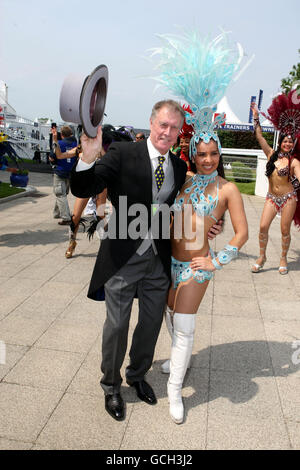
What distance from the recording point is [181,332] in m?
2.71

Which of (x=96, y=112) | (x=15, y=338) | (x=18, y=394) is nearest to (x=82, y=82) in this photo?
(x=96, y=112)

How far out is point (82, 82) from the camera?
79.2 inches

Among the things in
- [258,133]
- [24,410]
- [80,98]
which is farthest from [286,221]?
[80,98]

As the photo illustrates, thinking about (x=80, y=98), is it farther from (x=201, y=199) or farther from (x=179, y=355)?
(x=179, y=355)

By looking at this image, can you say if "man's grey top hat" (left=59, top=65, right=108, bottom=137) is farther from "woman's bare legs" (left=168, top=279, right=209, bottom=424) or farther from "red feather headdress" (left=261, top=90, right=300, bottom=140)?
"red feather headdress" (left=261, top=90, right=300, bottom=140)

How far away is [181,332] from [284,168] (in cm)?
391

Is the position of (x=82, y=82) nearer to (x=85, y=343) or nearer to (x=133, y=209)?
(x=133, y=209)

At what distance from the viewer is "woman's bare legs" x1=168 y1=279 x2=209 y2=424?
268 centimetres

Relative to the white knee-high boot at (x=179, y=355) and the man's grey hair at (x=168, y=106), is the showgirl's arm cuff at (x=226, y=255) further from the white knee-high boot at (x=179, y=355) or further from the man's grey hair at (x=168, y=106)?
the man's grey hair at (x=168, y=106)

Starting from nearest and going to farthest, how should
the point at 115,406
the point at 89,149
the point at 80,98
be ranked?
1. the point at 80,98
2. the point at 89,149
3. the point at 115,406

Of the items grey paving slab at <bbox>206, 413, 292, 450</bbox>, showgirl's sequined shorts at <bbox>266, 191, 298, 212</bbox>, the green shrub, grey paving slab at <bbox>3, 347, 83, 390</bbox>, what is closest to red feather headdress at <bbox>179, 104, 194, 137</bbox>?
grey paving slab at <bbox>3, 347, 83, 390</bbox>
